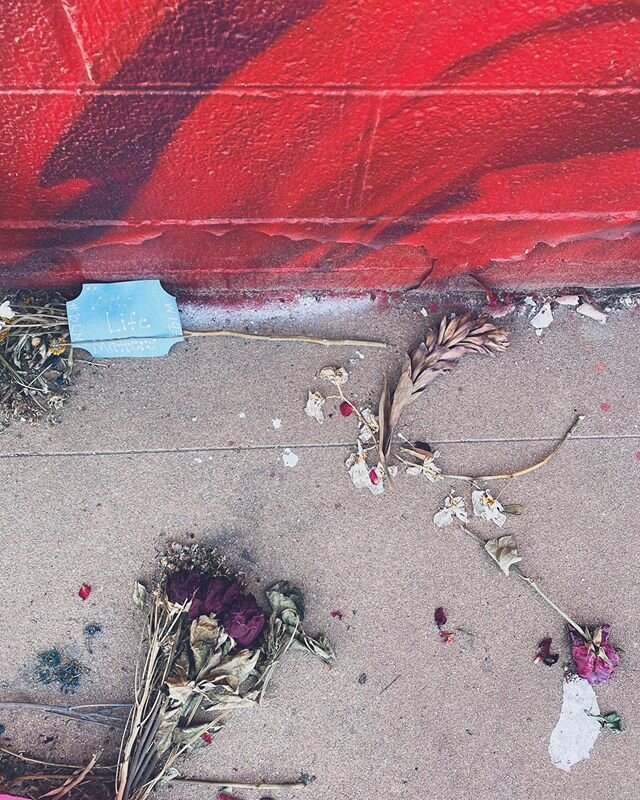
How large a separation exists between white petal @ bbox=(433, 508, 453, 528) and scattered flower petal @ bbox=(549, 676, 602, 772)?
0.79m

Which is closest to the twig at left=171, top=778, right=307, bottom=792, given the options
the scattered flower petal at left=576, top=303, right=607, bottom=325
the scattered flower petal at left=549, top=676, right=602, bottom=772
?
the scattered flower petal at left=549, top=676, right=602, bottom=772

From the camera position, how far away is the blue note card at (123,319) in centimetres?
233

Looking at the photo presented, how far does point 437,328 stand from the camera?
8.24ft

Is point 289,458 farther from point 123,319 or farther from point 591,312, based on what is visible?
point 591,312

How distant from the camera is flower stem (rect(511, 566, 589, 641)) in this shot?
7.98 ft

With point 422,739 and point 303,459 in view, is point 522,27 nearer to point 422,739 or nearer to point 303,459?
point 303,459

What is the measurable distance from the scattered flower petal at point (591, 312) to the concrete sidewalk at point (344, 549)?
30 centimetres

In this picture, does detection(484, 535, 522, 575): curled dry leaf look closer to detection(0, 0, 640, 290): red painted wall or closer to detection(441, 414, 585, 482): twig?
detection(441, 414, 585, 482): twig

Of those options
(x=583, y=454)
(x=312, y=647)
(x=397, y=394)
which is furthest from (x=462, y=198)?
(x=312, y=647)

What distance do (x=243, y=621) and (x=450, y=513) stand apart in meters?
0.90

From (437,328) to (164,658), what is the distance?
1.63 meters

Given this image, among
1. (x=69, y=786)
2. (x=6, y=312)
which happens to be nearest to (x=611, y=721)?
(x=69, y=786)

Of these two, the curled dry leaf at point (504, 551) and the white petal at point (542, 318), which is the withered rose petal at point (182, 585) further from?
the white petal at point (542, 318)

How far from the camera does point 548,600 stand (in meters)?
2.46
